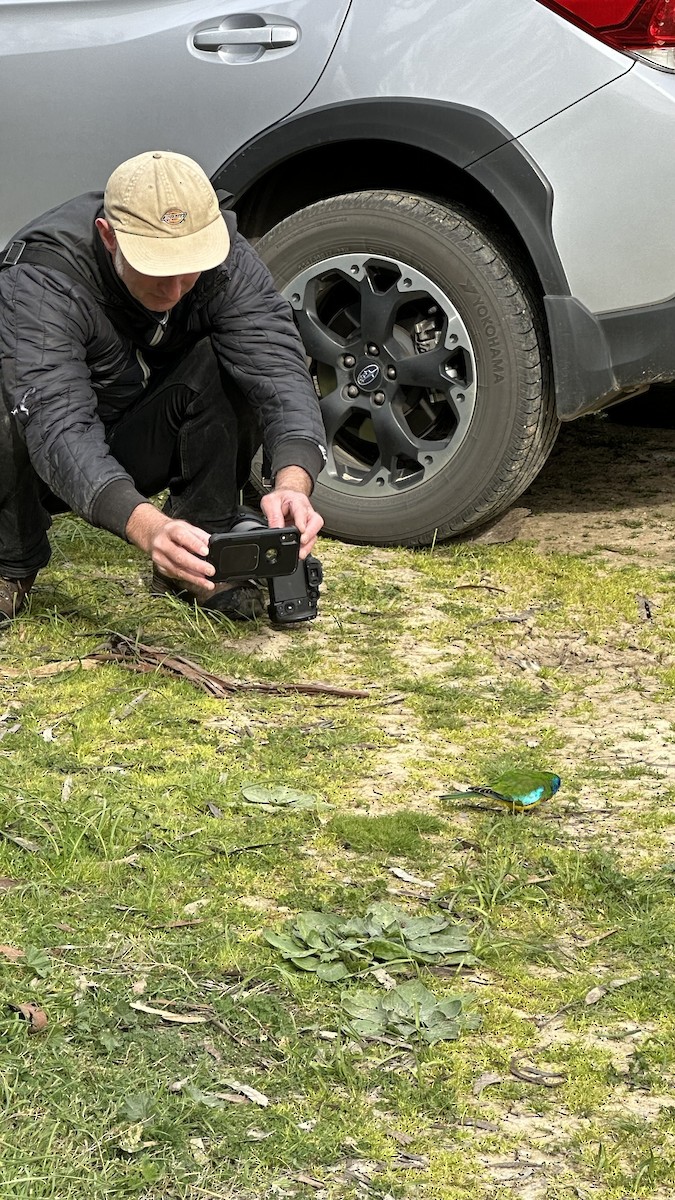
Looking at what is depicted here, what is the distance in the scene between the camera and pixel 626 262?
152 inches

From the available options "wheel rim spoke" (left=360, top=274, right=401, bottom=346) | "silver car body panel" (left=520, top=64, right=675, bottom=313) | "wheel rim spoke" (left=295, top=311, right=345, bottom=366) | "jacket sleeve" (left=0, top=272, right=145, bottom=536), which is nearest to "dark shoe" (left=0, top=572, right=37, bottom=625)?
"jacket sleeve" (left=0, top=272, right=145, bottom=536)

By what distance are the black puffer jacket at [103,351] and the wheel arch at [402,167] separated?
573 millimetres

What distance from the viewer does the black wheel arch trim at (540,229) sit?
12.8 feet

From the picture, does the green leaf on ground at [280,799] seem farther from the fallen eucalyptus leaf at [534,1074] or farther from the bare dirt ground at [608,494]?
the bare dirt ground at [608,494]

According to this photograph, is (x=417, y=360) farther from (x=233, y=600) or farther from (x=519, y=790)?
(x=519, y=790)

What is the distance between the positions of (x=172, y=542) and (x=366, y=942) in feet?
3.45

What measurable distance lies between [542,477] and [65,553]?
5.97 ft

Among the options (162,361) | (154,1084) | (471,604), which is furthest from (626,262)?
(154,1084)

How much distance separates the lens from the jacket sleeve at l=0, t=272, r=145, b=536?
3.18m

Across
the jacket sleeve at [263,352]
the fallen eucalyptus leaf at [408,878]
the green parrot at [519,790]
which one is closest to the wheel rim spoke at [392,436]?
the jacket sleeve at [263,352]

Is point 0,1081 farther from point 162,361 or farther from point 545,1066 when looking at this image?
point 162,361

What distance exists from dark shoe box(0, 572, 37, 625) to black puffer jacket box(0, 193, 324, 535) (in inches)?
19.6

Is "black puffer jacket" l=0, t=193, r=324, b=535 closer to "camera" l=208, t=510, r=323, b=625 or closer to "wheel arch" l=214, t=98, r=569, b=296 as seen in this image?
"camera" l=208, t=510, r=323, b=625

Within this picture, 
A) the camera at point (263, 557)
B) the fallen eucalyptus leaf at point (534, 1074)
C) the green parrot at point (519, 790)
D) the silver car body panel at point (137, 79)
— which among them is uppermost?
the silver car body panel at point (137, 79)
